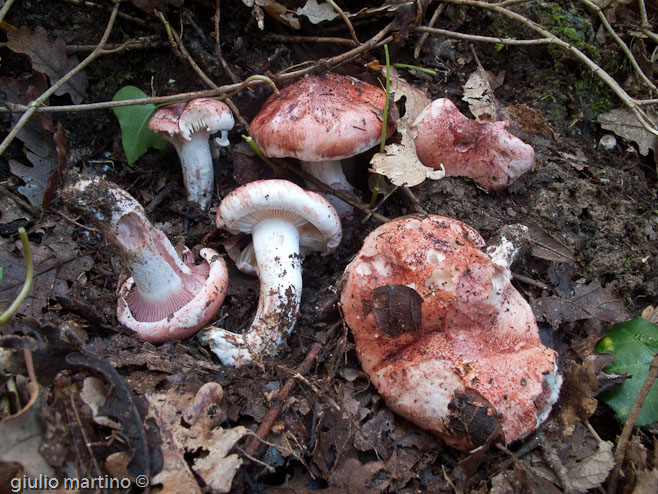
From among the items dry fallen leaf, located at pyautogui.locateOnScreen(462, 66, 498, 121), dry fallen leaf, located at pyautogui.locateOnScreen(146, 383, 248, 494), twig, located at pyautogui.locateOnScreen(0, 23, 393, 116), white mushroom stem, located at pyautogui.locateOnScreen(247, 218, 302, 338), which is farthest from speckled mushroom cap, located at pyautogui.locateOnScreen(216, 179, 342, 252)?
dry fallen leaf, located at pyautogui.locateOnScreen(462, 66, 498, 121)

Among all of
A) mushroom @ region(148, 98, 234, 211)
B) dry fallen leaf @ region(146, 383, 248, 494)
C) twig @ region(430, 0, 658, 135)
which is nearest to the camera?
dry fallen leaf @ region(146, 383, 248, 494)

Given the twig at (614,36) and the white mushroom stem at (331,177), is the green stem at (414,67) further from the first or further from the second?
the twig at (614,36)

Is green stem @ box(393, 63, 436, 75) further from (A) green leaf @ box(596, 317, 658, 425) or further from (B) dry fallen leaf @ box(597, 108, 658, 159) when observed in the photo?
(A) green leaf @ box(596, 317, 658, 425)

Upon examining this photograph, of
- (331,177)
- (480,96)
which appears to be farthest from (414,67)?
(331,177)

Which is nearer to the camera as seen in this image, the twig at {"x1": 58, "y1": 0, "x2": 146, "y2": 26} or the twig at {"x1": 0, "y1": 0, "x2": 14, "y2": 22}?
the twig at {"x1": 0, "y1": 0, "x2": 14, "y2": 22}

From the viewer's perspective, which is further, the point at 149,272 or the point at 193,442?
the point at 149,272

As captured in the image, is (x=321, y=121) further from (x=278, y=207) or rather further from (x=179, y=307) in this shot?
(x=179, y=307)

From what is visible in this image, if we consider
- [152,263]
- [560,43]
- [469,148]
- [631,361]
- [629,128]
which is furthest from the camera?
[629,128]
